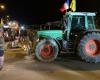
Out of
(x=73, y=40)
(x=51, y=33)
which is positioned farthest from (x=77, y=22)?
(x=51, y=33)

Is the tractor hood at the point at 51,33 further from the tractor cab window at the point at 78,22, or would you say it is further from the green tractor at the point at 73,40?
the tractor cab window at the point at 78,22

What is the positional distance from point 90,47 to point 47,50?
248 centimetres

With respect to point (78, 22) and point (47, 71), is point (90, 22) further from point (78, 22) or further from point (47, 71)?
point (47, 71)

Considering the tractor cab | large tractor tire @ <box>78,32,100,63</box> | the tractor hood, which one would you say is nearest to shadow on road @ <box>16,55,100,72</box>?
large tractor tire @ <box>78,32,100,63</box>

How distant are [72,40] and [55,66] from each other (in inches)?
128

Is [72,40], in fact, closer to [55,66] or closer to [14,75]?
[55,66]

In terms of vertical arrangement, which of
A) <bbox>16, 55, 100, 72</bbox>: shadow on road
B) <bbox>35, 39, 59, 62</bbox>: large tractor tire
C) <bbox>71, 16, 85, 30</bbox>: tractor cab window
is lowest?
<bbox>16, 55, 100, 72</bbox>: shadow on road

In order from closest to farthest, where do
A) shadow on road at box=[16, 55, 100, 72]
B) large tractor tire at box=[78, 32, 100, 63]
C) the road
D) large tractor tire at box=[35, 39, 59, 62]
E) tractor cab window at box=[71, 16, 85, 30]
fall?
the road → shadow on road at box=[16, 55, 100, 72] → large tractor tire at box=[78, 32, 100, 63] → large tractor tire at box=[35, 39, 59, 62] → tractor cab window at box=[71, 16, 85, 30]

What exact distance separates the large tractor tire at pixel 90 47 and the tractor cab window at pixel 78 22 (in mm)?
1108

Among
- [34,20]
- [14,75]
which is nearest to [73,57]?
[14,75]

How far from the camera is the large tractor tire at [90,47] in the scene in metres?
17.0

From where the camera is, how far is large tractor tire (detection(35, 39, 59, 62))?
56.7 ft

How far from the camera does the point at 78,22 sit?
18172 mm

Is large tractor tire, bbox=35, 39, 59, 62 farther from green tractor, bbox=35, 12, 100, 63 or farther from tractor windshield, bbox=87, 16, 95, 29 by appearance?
tractor windshield, bbox=87, 16, 95, 29
